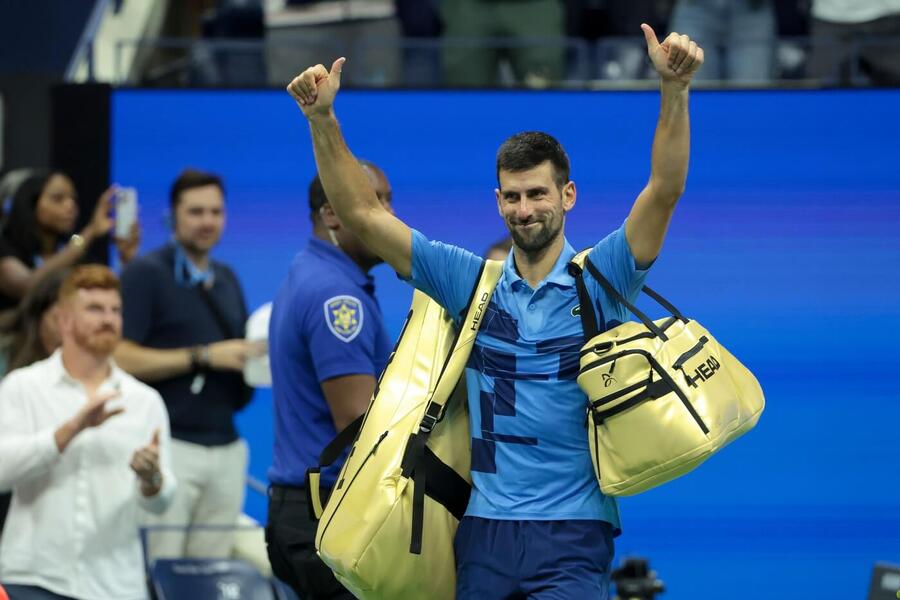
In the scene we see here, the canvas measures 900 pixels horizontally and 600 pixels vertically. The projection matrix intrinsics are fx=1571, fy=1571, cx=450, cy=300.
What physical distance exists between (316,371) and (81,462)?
3.75 feet

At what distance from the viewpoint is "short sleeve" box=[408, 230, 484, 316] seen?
142 inches

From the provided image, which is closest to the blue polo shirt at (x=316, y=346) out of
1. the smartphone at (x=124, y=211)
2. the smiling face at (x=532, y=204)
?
the smiling face at (x=532, y=204)

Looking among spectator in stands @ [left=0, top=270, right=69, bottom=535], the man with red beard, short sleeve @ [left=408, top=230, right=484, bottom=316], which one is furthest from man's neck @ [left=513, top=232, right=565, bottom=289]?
spectator in stands @ [left=0, top=270, right=69, bottom=535]

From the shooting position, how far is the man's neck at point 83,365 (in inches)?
200

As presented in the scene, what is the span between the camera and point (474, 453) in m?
3.55

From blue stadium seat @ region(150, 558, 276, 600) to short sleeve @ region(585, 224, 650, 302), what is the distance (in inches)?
112

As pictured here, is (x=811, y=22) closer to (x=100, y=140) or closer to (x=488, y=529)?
(x=100, y=140)

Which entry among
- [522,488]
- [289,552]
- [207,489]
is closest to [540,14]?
[207,489]

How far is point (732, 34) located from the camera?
301 inches

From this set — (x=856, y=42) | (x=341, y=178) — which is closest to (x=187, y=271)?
(x=341, y=178)

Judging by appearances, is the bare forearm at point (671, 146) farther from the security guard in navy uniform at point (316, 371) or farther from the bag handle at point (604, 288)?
the security guard in navy uniform at point (316, 371)

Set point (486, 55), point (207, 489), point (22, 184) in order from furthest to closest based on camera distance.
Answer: point (486, 55), point (22, 184), point (207, 489)

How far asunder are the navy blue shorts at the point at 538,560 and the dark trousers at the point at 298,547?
2.61ft

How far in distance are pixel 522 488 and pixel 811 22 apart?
4.87m
